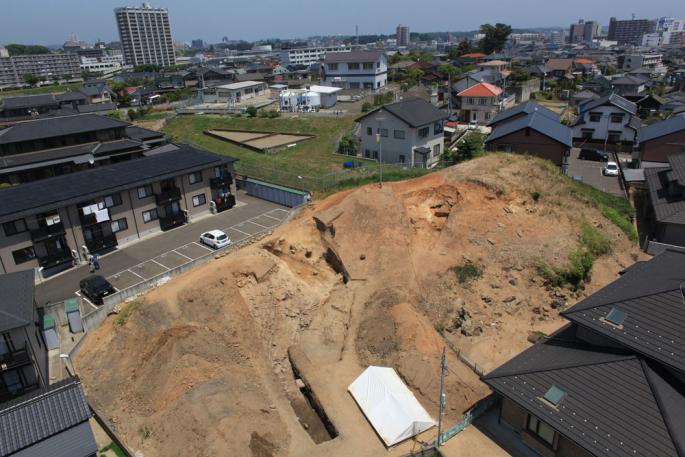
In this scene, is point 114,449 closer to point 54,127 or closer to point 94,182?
point 94,182

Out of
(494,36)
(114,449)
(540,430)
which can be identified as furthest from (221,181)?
(494,36)

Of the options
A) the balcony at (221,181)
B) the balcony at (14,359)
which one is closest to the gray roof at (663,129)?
the balcony at (221,181)

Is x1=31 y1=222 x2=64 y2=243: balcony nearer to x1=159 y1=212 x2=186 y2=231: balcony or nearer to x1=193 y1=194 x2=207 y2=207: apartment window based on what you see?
x1=159 y1=212 x2=186 y2=231: balcony

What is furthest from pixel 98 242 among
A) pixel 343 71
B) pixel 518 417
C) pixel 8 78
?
pixel 8 78

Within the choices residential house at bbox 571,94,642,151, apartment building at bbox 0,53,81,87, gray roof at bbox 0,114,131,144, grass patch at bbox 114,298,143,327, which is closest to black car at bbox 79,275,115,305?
grass patch at bbox 114,298,143,327

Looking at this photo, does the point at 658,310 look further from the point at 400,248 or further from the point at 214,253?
the point at 214,253
